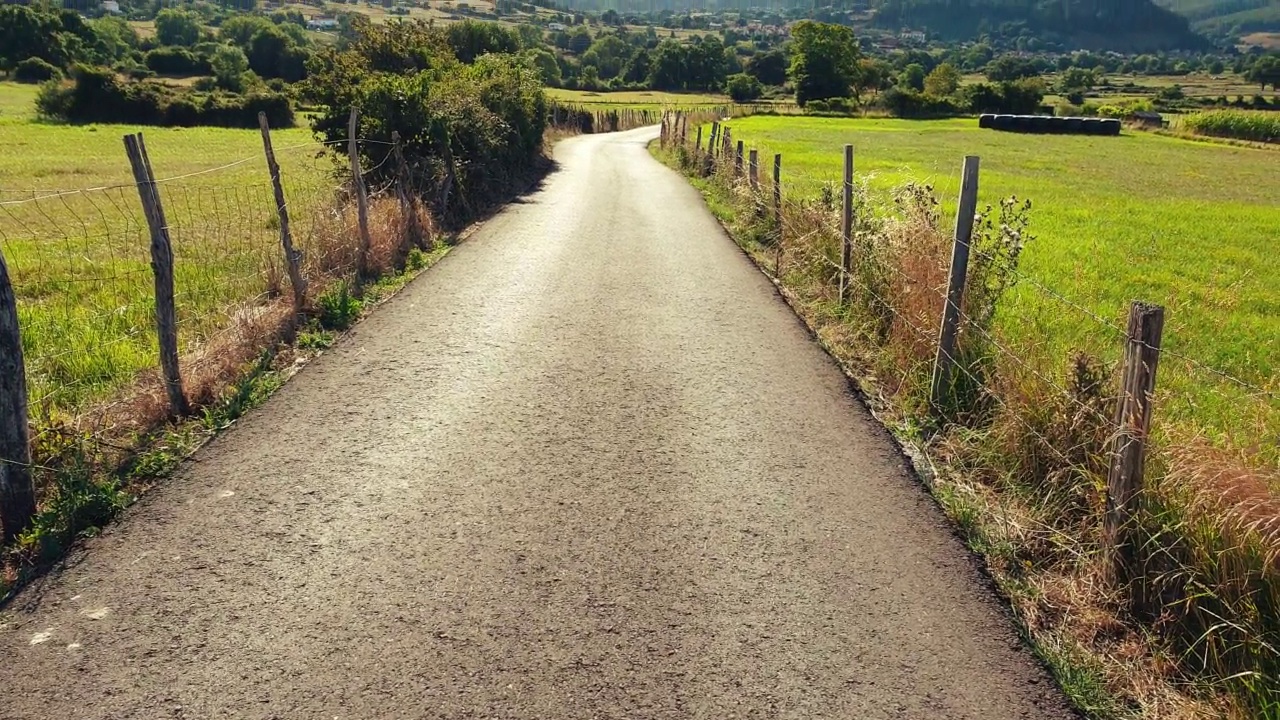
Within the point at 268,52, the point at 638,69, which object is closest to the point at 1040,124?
the point at 638,69

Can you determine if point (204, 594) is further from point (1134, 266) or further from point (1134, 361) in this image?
point (1134, 266)

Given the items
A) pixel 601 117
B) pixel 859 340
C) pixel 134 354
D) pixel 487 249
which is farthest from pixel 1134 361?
pixel 601 117

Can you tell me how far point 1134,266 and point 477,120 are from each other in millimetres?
12646

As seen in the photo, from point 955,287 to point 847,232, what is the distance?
10.6 ft

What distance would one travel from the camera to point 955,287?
19.7 ft

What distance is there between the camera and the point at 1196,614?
3.54 meters

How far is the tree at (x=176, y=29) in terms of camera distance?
136375mm

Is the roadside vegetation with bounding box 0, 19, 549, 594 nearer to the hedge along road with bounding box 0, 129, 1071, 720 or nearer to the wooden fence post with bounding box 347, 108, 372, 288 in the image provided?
the wooden fence post with bounding box 347, 108, 372, 288

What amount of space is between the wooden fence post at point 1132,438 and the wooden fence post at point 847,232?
5265 millimetres

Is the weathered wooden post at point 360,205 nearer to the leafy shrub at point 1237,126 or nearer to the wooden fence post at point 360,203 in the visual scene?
the wooden fence post at point 360,203

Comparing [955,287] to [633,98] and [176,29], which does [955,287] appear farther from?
[176,29]

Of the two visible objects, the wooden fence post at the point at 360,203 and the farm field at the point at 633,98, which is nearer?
the wooden fence post at the point at 360,203

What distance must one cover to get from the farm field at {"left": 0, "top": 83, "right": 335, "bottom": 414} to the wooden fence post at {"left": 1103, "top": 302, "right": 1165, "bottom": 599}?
5372 mm

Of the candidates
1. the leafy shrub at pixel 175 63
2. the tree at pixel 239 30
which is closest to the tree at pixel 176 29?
the tree at pixel 239 30
